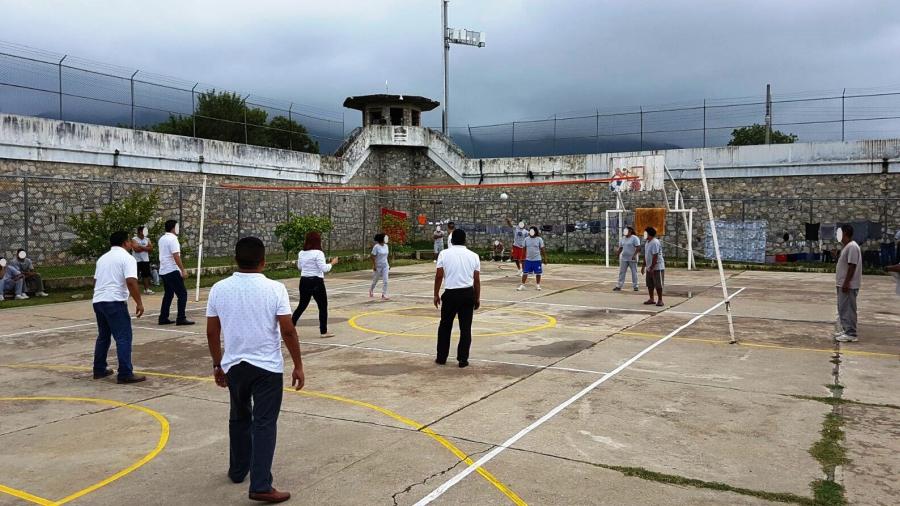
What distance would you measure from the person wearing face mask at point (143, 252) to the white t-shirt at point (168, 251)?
4.40m

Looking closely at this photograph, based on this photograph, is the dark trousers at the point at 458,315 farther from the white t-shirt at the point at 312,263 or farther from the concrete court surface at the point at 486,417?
the white t-shirt at the point at 312,263

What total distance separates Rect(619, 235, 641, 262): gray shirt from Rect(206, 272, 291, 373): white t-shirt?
1462 cm

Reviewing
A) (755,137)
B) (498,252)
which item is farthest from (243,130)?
(755,137)

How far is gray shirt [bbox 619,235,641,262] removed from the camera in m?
18.4

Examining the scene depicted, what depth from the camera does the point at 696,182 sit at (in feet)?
109

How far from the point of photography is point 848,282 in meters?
11.5

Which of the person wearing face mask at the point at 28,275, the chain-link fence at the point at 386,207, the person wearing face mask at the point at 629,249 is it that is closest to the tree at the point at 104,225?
the chain-link fence at the point at 386,207

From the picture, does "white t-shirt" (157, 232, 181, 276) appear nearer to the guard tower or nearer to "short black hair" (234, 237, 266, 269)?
"short black hair" (234, 237, 266, 269)

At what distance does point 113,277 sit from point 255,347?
4.86 metres

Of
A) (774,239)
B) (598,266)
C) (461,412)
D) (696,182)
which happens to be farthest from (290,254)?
(461,412)

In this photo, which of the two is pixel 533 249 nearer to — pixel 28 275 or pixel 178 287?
pixel 178 287

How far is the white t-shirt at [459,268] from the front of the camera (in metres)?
9.58

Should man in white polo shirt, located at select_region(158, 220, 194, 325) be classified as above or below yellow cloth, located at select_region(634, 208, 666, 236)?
below

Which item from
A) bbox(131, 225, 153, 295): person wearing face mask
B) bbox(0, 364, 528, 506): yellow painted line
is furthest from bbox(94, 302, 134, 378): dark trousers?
bbox(131, 225, 153, 295): person wearing face mask
